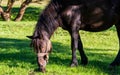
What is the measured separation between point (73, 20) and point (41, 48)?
4.83 feet

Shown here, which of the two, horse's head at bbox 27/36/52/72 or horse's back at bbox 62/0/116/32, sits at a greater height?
horse's back at bbox 62/0/116/32

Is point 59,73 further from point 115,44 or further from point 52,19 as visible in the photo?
point 115,44

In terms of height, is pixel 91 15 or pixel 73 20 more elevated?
pixel 91 15

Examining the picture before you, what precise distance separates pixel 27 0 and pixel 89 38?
1618 cm

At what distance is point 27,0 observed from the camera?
36.7 m

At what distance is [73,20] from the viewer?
10125 mm

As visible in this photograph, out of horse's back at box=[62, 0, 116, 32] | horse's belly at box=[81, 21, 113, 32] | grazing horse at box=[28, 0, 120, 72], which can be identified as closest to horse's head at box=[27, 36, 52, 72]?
grazing horse at box=[28, 0, 120, 72]

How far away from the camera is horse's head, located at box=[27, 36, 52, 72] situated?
909cm

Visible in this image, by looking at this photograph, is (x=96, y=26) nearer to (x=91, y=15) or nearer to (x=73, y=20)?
(x=91, y=15)

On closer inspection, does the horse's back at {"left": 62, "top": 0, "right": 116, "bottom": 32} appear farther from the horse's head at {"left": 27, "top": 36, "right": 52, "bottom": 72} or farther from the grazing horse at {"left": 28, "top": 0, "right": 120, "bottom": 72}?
the horse's head at {"left": 27, "top": 36, "right": 52, "bottom": 72}

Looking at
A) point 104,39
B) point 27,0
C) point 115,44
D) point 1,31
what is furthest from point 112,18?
point 27,0

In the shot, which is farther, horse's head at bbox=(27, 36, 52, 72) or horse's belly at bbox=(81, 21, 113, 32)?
horse's belly at bbox=(81, 21, 113, 32)

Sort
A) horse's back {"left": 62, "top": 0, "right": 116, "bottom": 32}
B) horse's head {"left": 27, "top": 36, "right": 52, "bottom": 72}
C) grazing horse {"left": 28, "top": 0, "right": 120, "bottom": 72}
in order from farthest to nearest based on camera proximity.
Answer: horse's back {"left": 62, "top": 0, "right": 116, "bottom": 32} < grazing horse {"left": 28, "top": 0, "right": 120, "bottom": 72} < horse's head {"left": 27, "top": 36, "right": 52, "bottom": 72}

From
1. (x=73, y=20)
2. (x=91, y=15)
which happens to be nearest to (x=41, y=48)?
(x=73, y=20)
